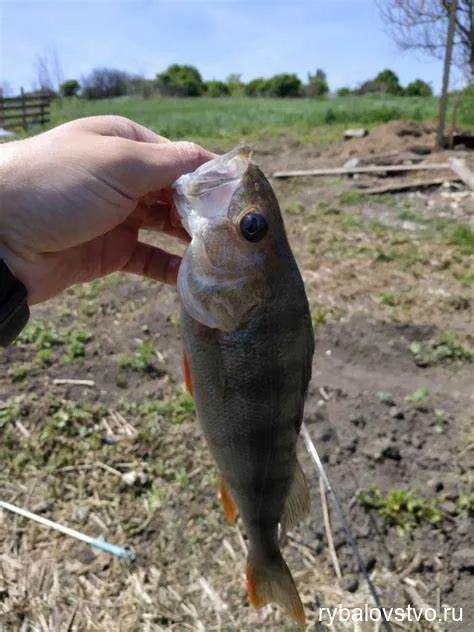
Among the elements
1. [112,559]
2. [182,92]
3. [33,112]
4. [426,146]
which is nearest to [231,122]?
[33,112]

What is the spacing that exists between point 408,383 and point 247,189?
402 centimetres

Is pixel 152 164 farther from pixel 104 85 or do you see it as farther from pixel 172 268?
pixel 104 85

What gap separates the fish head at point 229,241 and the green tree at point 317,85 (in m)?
67.7

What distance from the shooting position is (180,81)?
65062mm

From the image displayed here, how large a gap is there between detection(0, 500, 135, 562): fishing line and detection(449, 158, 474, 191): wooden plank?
1038 cm

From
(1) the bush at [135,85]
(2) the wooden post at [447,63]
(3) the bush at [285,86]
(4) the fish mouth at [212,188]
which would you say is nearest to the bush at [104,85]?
(1) the bush at [135,85]

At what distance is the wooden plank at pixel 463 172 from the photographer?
12180 millimetres

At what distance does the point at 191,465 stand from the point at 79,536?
88 cm

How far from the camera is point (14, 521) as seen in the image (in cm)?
400

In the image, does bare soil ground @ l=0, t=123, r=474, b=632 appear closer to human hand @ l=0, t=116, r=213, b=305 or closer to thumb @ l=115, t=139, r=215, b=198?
human hand @ l=0, t=116, r=213, b=305

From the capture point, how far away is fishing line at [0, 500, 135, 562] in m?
3.72

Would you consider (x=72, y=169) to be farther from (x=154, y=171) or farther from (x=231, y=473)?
(x=231, y=473)

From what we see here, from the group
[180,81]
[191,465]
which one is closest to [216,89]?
[180,81]

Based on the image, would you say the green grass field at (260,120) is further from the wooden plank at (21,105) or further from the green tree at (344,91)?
the green tree at (344,91)
